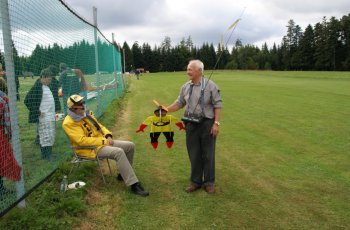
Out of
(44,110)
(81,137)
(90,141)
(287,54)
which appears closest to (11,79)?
(81,137)

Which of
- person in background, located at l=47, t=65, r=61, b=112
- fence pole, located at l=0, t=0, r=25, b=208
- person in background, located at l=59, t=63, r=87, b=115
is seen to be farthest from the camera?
person in background, located at l=59, t=63, r=87, b=115

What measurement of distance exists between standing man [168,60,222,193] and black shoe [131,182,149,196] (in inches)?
25.0

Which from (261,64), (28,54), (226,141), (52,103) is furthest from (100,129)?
(261,64)

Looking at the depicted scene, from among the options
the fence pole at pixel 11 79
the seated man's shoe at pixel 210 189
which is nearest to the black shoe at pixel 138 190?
the seated man's shoe at pixel 210 189

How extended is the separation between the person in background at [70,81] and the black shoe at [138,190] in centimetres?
275

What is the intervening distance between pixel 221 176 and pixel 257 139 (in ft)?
10.0

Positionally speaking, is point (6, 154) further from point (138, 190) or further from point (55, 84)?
point (55, 84)

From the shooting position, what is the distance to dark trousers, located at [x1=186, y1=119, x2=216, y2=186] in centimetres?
545

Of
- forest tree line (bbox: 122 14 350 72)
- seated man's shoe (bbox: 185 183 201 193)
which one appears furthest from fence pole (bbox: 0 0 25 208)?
forest tree line (bbox: 122 14 350 72)

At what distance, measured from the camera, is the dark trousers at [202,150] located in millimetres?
5453

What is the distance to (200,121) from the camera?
17.7 feet

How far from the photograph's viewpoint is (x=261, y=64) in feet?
337

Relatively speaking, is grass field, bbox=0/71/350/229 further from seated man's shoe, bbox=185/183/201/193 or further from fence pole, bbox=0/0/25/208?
fence pole, bbox=0/0/25/208

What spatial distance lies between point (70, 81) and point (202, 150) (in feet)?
11.8
